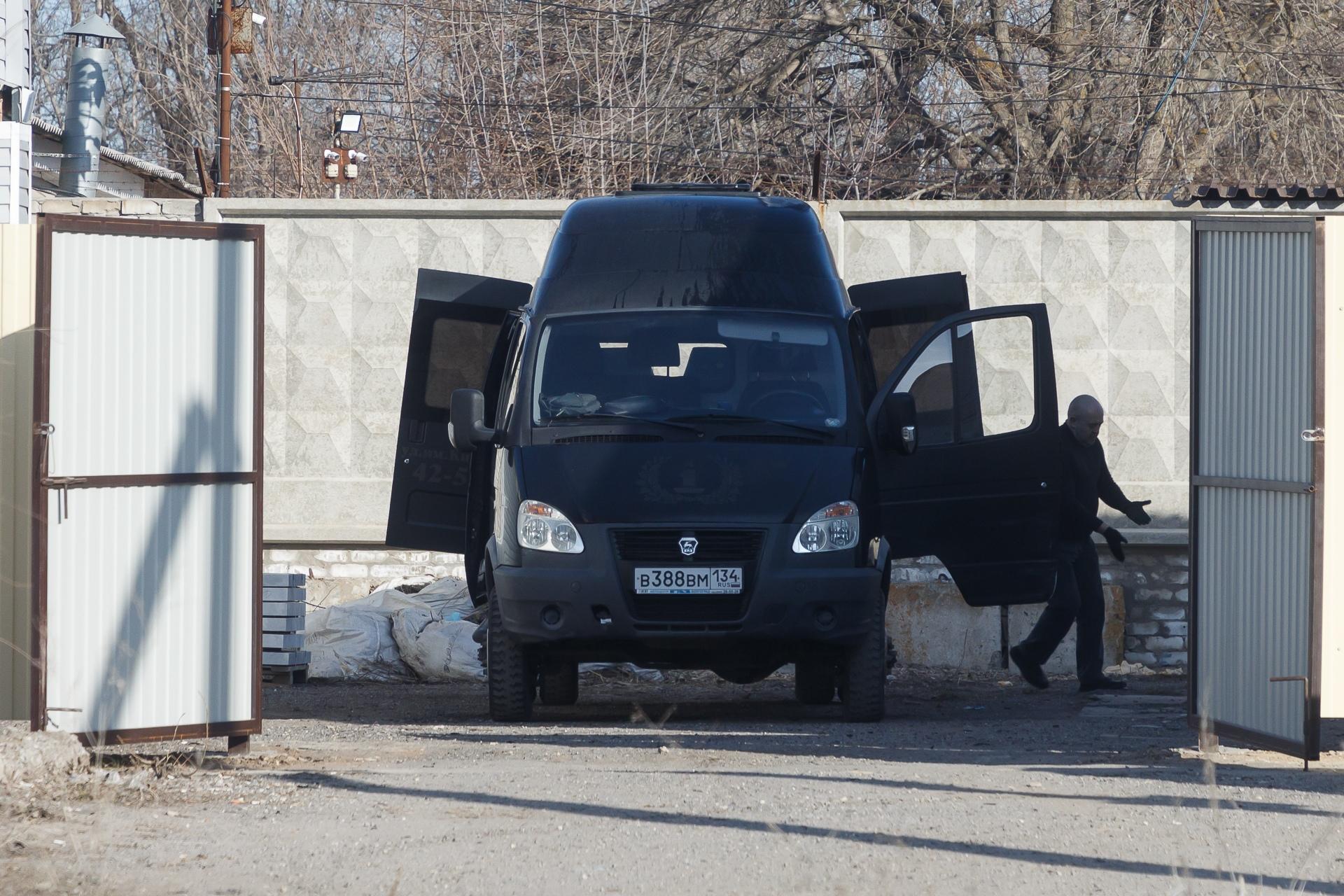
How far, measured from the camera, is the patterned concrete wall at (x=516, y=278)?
12367mm

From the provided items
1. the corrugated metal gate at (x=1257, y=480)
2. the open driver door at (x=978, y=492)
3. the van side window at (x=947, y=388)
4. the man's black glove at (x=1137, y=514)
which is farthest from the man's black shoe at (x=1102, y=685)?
the corrugated metal gate at (x=1257, y=480)

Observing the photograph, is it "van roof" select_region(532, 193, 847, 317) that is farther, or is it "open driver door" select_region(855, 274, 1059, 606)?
"open driver door" select_region(855, 274, 1059, 606)

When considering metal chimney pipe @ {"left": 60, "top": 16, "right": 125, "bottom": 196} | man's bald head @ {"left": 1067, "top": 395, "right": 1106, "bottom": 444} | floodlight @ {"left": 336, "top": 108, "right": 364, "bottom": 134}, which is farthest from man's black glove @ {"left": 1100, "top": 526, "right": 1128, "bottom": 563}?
metal chimney pipe @ {"left": 60, "top": 16, "right": 125, "bottom": 196}

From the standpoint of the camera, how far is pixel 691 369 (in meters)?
8.41

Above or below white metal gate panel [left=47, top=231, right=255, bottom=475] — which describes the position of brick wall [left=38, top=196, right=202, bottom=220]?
above

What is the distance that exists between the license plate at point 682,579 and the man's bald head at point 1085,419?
365cm

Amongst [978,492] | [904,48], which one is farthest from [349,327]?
[904,48]

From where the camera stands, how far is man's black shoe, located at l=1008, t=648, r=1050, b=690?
10.7 m

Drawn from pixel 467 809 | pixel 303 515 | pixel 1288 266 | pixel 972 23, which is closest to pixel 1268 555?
pixel 1288 266

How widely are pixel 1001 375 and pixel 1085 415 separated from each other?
6.22 feet

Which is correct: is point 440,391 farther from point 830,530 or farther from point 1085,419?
point 1085,419

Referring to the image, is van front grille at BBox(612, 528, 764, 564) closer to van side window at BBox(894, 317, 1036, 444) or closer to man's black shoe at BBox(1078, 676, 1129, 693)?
van side window at BBox(894, 317, 1036, 444)

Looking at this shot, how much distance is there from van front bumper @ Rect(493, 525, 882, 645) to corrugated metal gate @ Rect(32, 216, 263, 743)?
160 cm

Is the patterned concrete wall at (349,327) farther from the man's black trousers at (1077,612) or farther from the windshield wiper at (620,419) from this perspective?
the man's black trousers at (1077,612)
